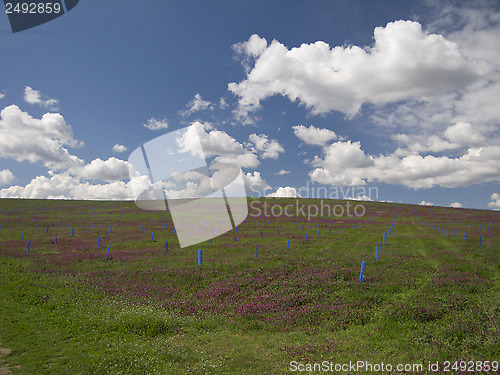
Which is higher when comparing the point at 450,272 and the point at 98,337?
the point at 450,272

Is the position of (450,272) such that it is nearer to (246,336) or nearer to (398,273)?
(398,273)

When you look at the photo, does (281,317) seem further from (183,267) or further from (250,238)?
(250,238)

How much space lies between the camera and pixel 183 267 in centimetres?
2434

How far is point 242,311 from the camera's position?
16125 millimetres

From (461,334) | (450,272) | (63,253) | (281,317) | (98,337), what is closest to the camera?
(461,334)

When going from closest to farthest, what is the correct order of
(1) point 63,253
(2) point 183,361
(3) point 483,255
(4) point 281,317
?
(2) point 183,361 < (4) point 281,317 < (3) point 483,255 < (1) point 63,253

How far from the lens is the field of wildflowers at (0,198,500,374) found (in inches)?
432

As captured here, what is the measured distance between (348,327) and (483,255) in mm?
22479

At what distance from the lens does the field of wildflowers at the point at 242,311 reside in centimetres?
1098

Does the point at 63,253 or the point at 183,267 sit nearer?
the point at 183,267

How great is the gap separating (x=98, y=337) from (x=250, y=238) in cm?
3026

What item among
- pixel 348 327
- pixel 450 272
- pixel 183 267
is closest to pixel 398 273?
pixel 450 272

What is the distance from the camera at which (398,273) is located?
22.3m

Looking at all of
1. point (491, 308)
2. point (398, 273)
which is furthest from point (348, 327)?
point (398, 273)
